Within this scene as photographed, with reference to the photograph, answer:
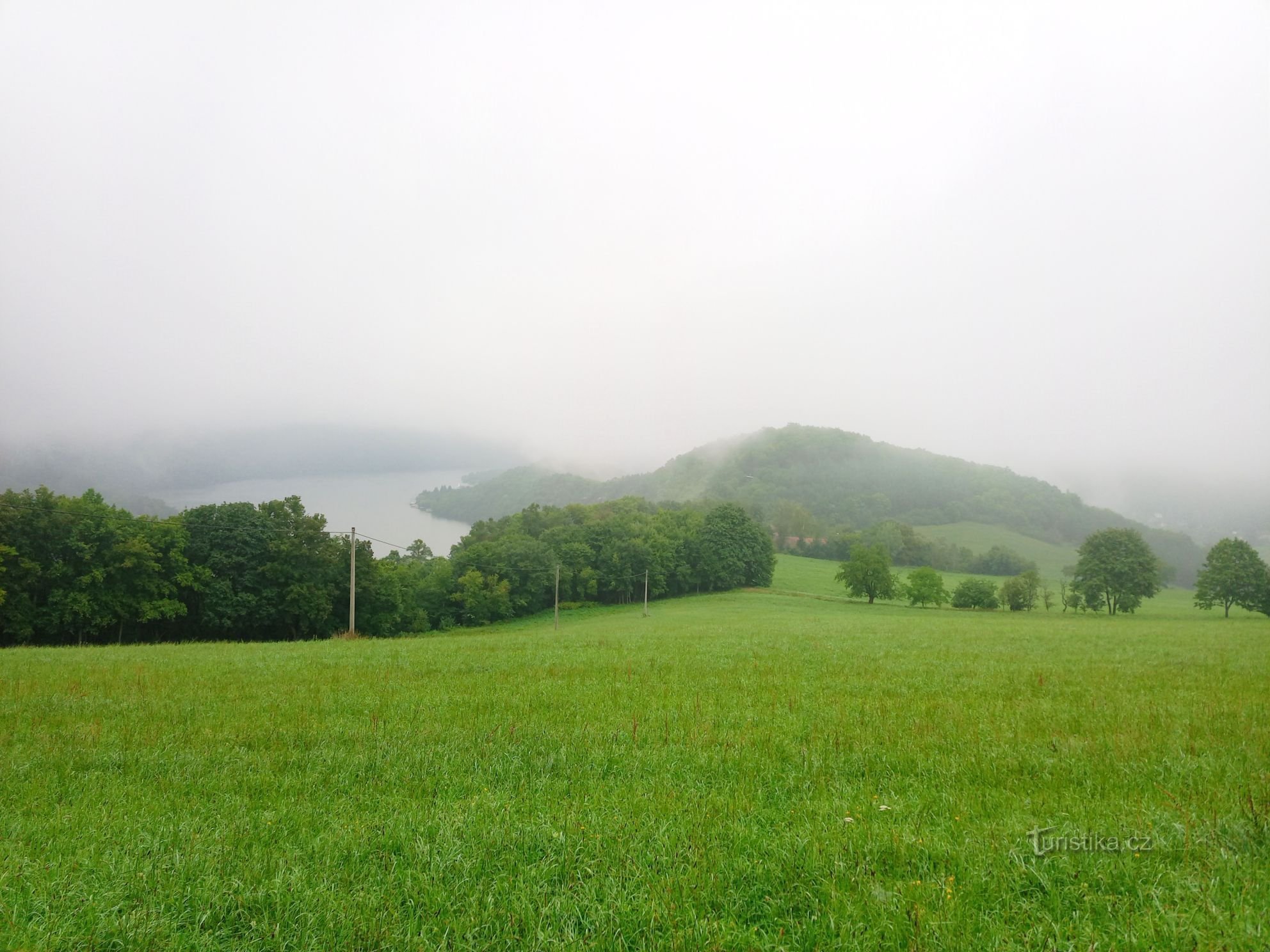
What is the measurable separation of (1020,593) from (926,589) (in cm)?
1181

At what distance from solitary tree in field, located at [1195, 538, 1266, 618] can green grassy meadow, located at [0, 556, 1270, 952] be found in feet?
249

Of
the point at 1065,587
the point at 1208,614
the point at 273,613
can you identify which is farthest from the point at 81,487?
the point at 1208,614

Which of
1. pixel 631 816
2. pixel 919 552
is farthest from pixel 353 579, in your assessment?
pixel 919 552

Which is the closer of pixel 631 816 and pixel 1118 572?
pixel 631 816

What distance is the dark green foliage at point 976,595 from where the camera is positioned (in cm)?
7775

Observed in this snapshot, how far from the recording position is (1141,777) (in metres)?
5.65

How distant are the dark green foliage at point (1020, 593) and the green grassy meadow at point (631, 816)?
7611 centimetres

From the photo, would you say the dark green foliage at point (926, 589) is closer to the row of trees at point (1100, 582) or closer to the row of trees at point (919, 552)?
the row of trees at point (1100, 582)

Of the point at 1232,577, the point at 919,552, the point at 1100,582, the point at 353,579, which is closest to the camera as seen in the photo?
the point at 353,579

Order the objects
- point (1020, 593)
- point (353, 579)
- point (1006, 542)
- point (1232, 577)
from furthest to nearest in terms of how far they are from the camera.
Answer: point (1006, 542)
point (1020, 593)
point (1232, 577)
point (353, 579)

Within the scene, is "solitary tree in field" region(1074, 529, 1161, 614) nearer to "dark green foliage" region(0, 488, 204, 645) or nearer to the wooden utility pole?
the wooden utility pole
